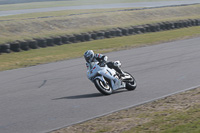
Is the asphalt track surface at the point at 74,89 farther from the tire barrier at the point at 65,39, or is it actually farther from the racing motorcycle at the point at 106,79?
the tire barrier at the point at 65,39

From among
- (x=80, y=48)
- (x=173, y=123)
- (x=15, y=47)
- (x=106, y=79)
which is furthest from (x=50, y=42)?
(x=173, y=123)

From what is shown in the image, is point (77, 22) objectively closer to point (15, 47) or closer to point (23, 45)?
point (23, 45)

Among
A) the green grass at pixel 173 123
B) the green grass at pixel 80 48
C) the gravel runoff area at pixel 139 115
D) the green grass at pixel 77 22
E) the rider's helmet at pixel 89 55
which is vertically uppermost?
the green grass at pixel 77 22

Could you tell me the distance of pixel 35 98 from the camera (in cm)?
1030

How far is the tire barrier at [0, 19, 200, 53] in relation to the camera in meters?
21.1

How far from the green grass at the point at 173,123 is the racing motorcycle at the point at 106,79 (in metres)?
2.36

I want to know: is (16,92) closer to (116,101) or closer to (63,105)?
(63,105)

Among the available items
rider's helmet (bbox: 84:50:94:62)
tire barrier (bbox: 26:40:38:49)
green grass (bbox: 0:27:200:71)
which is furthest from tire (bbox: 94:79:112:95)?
tire barrier (bbox: 26:40:38:49)

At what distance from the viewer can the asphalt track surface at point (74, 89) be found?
8180mm

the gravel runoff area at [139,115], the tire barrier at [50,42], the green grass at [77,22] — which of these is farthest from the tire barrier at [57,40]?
the gravel runoff area at [139,115]

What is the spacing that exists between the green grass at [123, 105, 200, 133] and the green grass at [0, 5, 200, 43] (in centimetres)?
1598

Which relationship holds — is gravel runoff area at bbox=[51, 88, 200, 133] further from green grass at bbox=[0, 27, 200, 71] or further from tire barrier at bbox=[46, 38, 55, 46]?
tire barrier at bbox=[46, 38, 55, 46]

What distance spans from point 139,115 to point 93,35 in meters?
17.4

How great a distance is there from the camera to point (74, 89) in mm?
11320
